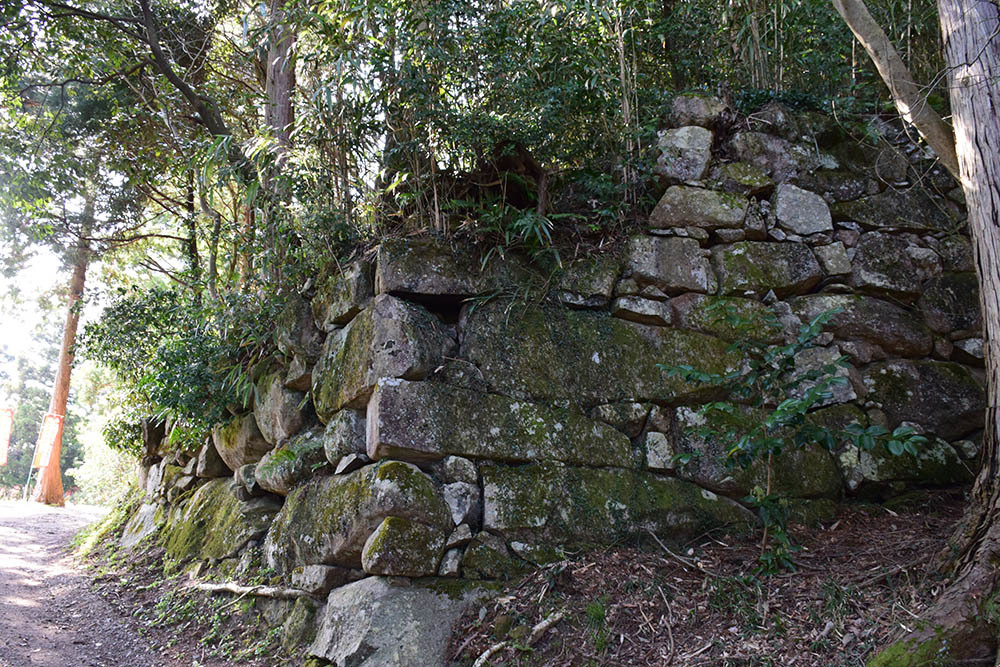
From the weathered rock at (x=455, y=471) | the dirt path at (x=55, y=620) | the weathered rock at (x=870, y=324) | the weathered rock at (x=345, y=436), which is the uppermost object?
the weathered rock at (x=870, y=324)

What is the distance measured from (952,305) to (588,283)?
2.54m

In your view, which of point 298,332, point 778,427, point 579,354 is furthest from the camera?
point 298,332

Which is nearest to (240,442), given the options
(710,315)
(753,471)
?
(710,315)

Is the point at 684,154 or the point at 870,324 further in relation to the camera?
the point at 684,154

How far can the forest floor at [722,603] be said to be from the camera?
9.20ft

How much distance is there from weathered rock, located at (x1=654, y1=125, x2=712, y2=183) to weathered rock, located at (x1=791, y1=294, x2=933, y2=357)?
3.84 feet

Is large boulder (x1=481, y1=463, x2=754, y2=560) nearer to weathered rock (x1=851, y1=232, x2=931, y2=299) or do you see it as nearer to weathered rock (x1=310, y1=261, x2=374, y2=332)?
weathered rock (x1=310, y1=261, x2=374, y2=332)

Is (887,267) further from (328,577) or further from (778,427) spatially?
(328,577)

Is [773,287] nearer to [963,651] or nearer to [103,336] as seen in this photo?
[963,651]

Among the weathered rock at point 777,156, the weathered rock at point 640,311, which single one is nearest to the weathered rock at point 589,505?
the weathered rock at point 640,311

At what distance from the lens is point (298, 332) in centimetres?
478

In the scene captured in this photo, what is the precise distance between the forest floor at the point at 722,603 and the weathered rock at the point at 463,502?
0.44 m

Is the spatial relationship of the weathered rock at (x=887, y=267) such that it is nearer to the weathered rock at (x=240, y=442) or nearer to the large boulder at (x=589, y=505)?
the large boulder at (x=589, y=505)

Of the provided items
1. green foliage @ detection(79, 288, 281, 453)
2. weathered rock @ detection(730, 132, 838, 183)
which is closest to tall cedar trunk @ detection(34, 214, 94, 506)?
green foliage @ detection(79, 288, 281, 453)
